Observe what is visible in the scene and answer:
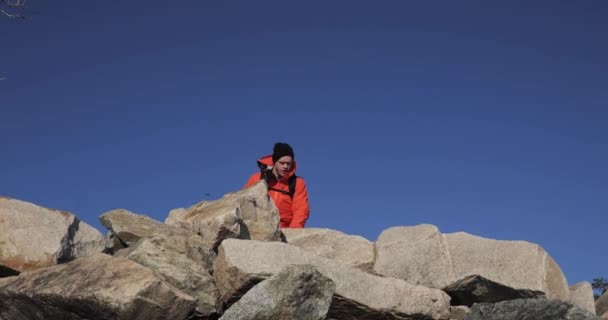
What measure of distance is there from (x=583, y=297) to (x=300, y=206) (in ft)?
19.2

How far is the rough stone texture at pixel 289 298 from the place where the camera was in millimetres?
9812

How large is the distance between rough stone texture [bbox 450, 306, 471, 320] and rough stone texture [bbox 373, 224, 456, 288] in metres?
0.44

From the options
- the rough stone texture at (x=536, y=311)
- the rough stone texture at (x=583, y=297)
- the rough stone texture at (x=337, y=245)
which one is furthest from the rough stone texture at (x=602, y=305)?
the rough stone texture at (x=536, y=311)

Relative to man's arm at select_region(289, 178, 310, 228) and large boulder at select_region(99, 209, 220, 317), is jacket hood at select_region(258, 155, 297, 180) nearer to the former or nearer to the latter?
man's arm at select_region(289, 178, 310, 228)

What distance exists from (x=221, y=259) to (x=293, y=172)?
15.2 feet

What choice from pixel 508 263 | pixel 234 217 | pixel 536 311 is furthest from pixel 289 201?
pixel 536 311

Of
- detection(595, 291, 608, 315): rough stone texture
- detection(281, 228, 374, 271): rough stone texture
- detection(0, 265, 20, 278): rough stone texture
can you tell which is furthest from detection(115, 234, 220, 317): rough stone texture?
detection(595, 291, 608, 315): rough stone texture

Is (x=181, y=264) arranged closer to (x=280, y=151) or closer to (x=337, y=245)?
(x=337, y=245)

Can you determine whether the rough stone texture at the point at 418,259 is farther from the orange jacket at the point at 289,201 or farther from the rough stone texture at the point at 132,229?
the rough stone texture at the point at 132,229

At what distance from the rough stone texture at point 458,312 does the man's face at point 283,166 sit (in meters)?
4.70

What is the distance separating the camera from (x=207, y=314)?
421 inches

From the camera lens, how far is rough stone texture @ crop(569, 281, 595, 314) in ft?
42.4

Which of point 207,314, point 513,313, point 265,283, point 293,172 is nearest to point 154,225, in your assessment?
point 207,314

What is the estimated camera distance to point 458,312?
474 inches
